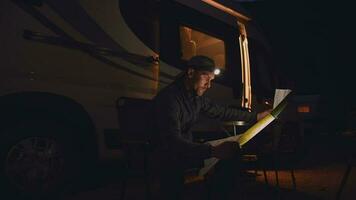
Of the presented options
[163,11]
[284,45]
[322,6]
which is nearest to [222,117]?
[163,11]

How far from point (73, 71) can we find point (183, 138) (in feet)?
7.25

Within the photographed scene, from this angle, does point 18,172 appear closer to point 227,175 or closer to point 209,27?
point 227,175

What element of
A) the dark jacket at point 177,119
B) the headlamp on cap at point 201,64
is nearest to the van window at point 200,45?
the dark jacket at point 177,119

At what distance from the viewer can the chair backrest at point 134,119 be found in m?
A: 3.21

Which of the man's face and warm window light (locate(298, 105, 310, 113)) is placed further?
warm window light (locate(298, 105, 310, 113))

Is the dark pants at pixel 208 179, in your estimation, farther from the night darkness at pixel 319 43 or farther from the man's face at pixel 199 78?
the night darkness at pixel 319 43

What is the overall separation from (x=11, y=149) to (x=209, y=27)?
3.20 meters

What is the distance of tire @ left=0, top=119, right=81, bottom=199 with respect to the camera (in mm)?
3969

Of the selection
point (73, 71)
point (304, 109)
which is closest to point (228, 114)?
point (73, 71)

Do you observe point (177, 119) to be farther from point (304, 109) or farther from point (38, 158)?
point (304, 109)

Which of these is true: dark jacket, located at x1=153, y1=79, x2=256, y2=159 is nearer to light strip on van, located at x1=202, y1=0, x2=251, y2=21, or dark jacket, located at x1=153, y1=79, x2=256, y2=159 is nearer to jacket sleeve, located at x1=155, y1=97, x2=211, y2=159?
jacket sleeve, located at x1=155, y1=97, x2=211, y2=159

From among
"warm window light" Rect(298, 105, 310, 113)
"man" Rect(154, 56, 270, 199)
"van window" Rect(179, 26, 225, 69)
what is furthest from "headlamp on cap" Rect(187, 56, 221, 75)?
"warm window light" Rect(298, 105, 310, 113)

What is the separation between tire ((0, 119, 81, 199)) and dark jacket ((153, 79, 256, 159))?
185 cm

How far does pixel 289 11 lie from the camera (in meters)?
24.5
